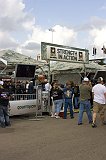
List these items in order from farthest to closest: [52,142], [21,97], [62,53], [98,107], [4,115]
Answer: [62,53], [21,97], [4,115], [98,107], [52,142]

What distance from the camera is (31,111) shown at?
15.2m

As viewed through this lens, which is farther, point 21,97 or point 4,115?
point 21,97

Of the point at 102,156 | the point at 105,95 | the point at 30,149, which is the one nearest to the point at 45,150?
the point at 30,149

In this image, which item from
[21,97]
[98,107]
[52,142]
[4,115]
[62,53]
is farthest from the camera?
[62,53]

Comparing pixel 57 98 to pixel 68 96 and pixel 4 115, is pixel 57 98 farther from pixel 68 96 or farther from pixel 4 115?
pixel 4 115

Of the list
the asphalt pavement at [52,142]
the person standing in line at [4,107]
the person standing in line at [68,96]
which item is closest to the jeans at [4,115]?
the person standing in line at [4,107]

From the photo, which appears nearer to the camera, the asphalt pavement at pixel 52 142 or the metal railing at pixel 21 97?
the asphalt pavement at pixel 52 142

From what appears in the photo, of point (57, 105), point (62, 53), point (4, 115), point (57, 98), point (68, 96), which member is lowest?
point (4, 115)

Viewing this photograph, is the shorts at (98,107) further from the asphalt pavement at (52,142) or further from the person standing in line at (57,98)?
the person standing in line at (57,98)

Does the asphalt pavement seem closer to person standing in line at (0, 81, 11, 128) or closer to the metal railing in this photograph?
person standing in line at (0, 81, 11, 128)

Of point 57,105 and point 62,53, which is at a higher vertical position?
point 62,53

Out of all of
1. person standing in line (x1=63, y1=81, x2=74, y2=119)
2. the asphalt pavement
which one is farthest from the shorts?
person standing in line (x1=63, y1=81, x2=74, y2=119)

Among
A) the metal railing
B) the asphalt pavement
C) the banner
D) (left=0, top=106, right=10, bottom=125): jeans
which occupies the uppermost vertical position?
the banner

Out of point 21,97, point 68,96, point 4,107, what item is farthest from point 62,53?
point 4,107
